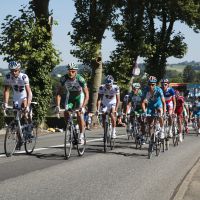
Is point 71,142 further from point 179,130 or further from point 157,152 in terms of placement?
point 179,130

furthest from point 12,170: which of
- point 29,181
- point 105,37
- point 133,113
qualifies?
point 105,37

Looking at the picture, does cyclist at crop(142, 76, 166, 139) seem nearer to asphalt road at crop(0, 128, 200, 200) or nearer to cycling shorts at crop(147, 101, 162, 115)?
cycling shorts at crop(147, 101, 162, 115)

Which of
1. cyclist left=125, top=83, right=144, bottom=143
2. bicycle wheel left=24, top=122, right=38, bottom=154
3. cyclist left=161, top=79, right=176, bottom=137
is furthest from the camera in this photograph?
cyclist left=125, top=83, right=144, bottom=143

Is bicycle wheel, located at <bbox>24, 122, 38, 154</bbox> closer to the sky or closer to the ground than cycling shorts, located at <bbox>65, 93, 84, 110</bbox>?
closer to the ground

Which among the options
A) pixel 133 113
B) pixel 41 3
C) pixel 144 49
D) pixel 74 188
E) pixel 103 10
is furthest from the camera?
pixel 144 49

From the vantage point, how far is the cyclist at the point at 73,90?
11875 mm

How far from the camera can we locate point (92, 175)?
31.9 ft

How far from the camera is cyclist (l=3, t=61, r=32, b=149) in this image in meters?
11.6

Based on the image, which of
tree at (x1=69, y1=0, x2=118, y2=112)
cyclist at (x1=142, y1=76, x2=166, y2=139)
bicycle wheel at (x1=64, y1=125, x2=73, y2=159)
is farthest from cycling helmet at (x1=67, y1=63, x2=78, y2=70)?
tree at (x1=69, y1=0, x2=118, y2=112)

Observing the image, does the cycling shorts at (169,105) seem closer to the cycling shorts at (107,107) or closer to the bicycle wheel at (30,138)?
the cycling shorts at (107,107)

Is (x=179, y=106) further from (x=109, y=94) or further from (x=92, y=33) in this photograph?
(x=92, y=33)

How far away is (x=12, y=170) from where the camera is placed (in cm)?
983

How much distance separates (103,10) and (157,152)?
18.9m

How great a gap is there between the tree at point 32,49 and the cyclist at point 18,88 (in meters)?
11.4
